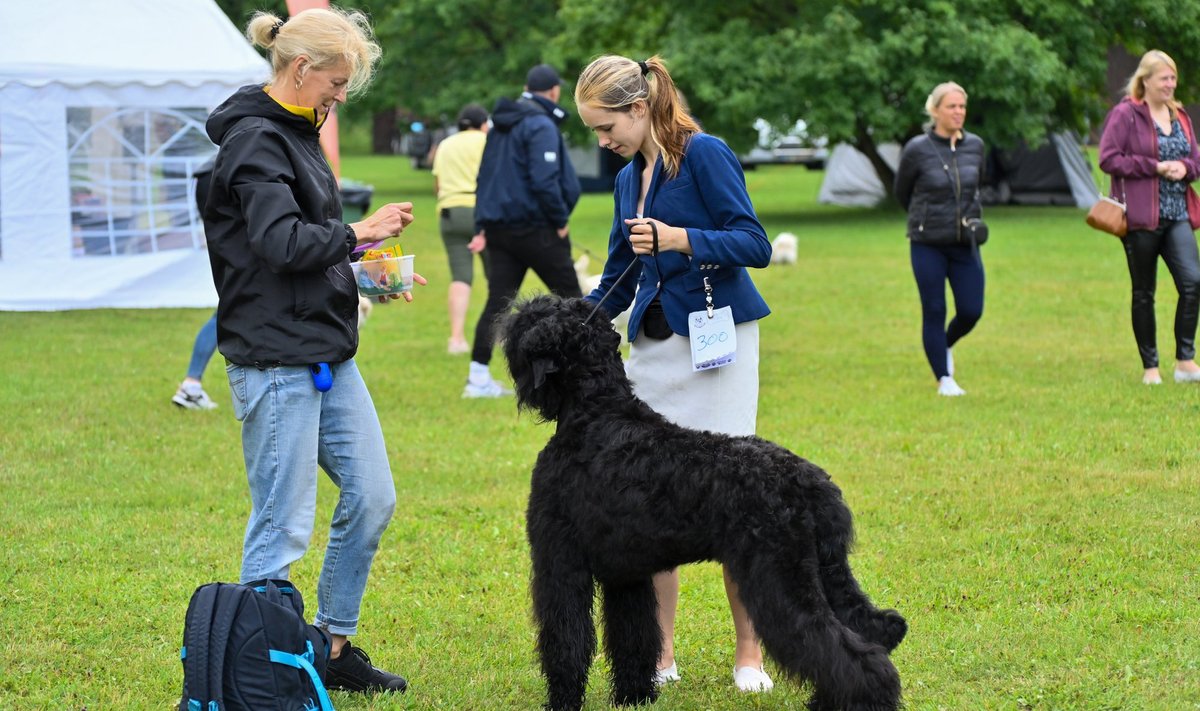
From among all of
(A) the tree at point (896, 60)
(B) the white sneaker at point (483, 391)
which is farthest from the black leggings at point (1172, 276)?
(A) the tree at point (896, 60)

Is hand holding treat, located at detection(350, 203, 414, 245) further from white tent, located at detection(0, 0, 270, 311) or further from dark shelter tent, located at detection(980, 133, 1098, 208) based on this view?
dark shelter tent, located at detection(980, 133, 1098, 208)

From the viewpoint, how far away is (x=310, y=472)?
12.4ft

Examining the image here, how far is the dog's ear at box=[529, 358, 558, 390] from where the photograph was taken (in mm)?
3701

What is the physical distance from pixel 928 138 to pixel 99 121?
345 inches

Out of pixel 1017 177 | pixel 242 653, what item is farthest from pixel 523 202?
pixel 1017 177

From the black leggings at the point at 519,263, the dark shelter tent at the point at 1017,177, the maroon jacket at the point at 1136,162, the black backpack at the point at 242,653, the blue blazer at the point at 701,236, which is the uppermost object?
the blue blazer at the point at 701,236

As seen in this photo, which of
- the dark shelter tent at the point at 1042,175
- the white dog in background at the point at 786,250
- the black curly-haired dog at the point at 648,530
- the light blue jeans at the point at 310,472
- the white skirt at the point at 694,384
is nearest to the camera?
the black curly-haired dog at the point at 648,530

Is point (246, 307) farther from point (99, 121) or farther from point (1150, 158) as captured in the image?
point (99, 121)

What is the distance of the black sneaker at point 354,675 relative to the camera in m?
4.13

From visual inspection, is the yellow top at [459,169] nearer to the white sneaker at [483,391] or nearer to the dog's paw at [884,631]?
the white sneaker at [483,391]

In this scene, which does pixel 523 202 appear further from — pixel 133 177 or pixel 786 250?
pixel 786 250


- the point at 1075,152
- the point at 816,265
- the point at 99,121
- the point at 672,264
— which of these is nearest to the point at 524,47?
the point at 1075,152

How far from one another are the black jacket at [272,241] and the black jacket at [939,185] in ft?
19.6

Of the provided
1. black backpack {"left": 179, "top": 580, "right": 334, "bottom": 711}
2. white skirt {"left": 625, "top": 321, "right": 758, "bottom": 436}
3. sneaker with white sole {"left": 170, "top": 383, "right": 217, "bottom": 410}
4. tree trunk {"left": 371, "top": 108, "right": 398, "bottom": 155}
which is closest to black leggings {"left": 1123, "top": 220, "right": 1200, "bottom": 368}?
white skirt {"left": 625, "top": 321, "right": 758, "bottom": 436}
